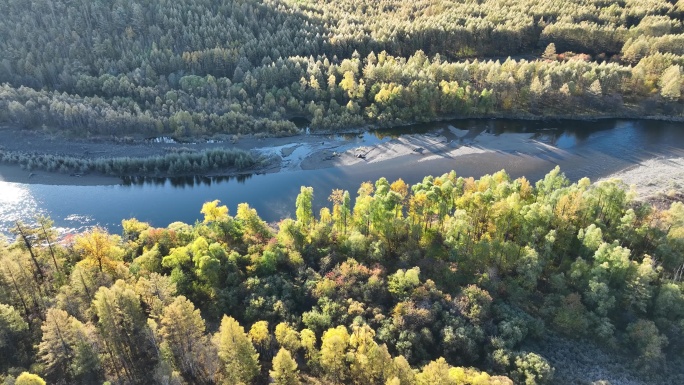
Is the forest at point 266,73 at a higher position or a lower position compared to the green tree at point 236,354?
higher

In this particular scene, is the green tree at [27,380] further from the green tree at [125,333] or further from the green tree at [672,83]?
the green tree at [672,83]

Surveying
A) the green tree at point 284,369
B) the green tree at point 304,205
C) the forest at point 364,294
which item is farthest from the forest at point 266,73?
the green tree at point 284,369

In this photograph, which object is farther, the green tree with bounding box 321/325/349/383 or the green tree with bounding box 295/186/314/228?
the green tree with bounding box 295/186/314/228

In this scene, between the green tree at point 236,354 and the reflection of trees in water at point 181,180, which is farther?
the reflection of trees in water at point 181,180

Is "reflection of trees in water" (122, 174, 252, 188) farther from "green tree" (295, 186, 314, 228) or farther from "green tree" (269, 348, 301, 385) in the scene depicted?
"green tree" (269, 348, 301, 385)

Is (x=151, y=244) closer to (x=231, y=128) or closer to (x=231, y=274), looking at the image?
(x=231, y=274)

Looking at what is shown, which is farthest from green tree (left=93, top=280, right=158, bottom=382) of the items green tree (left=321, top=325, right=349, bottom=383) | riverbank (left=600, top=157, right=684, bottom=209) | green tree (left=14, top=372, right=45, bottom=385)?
riverbank (left=600, top=157, right=684, bottom=209)
